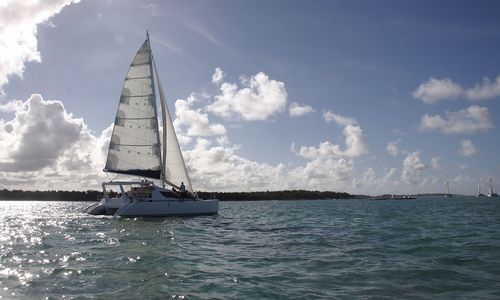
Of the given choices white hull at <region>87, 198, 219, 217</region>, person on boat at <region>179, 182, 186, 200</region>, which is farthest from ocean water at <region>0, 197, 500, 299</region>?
person on boat at <region>179, 182, 186, 200</region>

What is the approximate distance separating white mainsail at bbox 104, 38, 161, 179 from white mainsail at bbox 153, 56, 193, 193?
5.11 ft

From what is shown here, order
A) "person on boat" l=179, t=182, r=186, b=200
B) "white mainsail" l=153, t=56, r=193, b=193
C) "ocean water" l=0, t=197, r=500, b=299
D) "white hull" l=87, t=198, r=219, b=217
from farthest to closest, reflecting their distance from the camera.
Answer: "white mainsail" l=153, t=56, r=193, b=193 < "person on boat" l=179, t=182, r=186, b=200 < "white hull" l=87, t=198, r=219, b=217 < "ocean water" l=0, t=197, r=500, b=299

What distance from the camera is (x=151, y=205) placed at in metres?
38.4

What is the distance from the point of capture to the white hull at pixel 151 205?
3806 cm

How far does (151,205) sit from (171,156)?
23.9 ft

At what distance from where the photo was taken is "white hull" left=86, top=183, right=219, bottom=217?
3806 cm

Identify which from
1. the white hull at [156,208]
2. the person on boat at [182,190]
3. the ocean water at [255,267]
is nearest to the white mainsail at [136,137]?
the person on boat at [182,190]

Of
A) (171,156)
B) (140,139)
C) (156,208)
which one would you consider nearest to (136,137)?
(140,139)

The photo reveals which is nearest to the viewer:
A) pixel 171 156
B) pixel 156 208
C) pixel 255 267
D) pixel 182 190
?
pixel 255 267

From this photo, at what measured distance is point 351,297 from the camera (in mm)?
10289

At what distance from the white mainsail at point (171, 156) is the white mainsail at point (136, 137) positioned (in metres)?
1.56

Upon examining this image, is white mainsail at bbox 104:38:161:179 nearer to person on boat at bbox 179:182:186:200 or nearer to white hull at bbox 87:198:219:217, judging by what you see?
person on boat at bbox 179:182:186:200

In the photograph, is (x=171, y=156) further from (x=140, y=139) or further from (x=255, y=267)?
(x=255, y=267)

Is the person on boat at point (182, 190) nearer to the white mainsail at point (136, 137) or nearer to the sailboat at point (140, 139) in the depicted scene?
the sailboat at point (140, 139)
